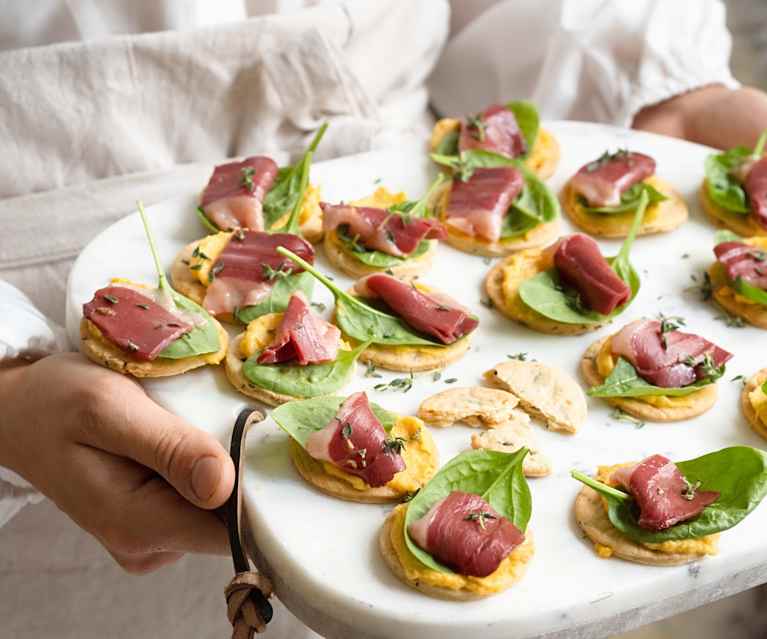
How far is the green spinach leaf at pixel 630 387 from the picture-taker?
1.14m

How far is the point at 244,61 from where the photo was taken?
60.7 inches

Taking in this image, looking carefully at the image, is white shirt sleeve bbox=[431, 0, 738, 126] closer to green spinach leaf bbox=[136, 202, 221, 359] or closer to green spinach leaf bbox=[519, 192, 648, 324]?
green spinach leaf bbox=[519, 192, 648, 324]

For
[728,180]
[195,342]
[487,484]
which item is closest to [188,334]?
[195,342]

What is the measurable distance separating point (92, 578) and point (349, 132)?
2.53 feet

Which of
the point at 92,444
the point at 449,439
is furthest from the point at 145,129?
the point at 449,439

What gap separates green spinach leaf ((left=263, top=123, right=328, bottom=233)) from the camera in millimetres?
1341

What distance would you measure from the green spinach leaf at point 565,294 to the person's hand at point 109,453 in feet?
1.46

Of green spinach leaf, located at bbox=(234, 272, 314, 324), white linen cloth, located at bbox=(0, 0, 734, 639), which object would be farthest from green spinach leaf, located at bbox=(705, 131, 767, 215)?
green spinach leaf, located at bbox=(234, 272, 314, 324)

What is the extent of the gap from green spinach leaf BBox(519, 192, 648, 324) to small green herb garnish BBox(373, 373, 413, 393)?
0.19 meters

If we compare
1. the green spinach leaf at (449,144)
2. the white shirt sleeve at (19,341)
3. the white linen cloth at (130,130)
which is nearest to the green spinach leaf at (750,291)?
the green spinach leaf at (449,144)

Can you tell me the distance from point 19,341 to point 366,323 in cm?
41

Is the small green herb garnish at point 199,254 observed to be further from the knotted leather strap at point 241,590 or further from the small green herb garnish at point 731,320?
the small green herb garnish at point 731,320

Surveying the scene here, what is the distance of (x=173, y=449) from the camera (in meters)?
1.03

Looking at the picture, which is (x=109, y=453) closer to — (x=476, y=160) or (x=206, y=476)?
(x=206, y=476)
